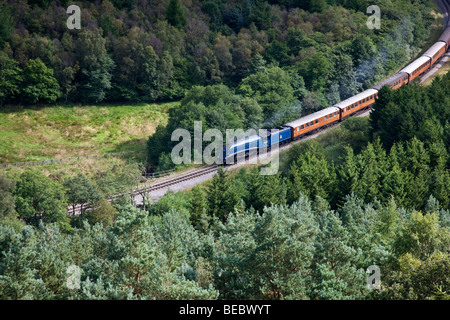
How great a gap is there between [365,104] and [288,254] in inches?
2039

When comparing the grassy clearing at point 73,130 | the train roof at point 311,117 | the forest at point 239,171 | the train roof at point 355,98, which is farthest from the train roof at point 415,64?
the grassy clearing at point 73,130

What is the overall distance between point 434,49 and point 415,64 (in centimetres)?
898

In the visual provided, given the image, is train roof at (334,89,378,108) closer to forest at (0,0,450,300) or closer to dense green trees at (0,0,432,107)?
forest at (0,0,450,300)

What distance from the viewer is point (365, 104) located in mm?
72562

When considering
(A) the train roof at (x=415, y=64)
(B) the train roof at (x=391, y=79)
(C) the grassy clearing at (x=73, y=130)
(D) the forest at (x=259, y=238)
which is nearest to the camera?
Answer: (D) the forest at (x=259, y=238)

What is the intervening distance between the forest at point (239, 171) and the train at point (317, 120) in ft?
8.68

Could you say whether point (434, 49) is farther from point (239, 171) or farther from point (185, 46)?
point (239, 171)

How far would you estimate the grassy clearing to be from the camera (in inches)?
2596

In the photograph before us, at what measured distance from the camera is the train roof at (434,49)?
84125 mm

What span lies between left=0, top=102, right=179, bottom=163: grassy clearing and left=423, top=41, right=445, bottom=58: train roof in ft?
138

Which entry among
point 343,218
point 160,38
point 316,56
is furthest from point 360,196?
point 160,38

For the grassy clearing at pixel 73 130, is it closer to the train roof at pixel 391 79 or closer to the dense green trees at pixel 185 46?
the dense green trees at pixel 185 46

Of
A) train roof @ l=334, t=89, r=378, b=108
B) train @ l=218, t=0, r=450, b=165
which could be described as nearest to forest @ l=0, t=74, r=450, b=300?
train @ l=218, t=0, r=450, b=165
